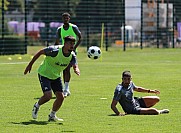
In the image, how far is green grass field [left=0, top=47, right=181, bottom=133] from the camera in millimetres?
11492

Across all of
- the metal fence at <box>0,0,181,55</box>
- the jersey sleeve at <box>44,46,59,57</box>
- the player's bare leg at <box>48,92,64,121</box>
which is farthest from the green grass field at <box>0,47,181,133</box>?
the metal fence at <box>0,0,181,55</box>

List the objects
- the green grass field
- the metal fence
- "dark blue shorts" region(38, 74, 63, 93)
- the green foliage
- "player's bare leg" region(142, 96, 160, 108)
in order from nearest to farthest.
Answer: the green grass field
"dark blue shorts" region(38, 74, 63, 93)
"player's bare leg" region(142, 96, 160, 108)
the green foliage
the metal fence

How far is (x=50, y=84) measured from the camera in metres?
12.6

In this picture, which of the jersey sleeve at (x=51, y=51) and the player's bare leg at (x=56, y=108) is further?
the player's bare leg at (x=56, y=108)

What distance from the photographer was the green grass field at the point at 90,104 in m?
11.5

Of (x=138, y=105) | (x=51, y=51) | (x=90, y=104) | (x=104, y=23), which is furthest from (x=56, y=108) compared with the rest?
(x=104, y=23)

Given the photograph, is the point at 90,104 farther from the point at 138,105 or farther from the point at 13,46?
the point at 13,46

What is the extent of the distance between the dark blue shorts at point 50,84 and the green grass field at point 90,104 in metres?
0.61

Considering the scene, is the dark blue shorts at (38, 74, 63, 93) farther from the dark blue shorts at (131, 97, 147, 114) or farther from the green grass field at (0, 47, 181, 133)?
the dark blue shorts at (131, 97, 147, 114)

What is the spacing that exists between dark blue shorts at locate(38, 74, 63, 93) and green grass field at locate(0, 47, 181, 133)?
Answer: 0.61 metres

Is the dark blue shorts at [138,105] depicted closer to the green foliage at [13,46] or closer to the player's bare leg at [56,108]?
the player's bare leg at [56,108]

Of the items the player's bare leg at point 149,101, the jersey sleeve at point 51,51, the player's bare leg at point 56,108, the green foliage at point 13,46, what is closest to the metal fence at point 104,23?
the green foliage at point 13,46

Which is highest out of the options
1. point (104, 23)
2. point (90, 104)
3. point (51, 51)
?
point (104, 23)

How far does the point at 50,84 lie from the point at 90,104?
2559 mm
